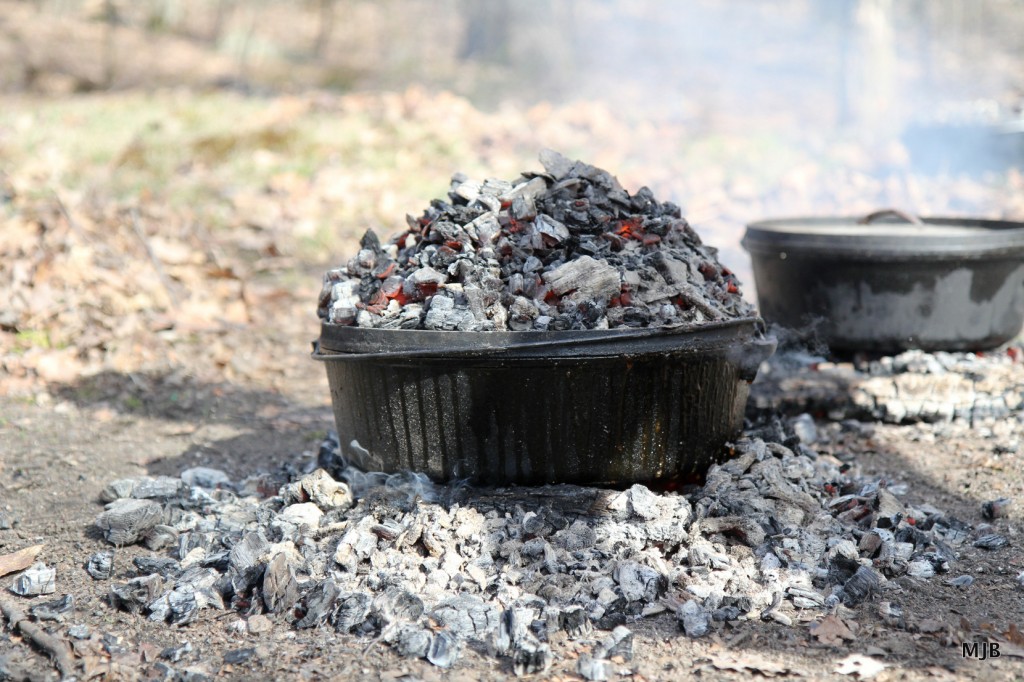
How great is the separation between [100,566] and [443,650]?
51.7 inches

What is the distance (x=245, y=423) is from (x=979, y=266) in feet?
13.3

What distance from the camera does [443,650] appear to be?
248cm

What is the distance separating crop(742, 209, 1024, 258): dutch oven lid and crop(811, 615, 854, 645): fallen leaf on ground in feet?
8.39

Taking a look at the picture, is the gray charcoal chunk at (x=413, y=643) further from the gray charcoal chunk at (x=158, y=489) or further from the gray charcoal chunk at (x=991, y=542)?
the gray charcoal chunk at (x=991, y=542)

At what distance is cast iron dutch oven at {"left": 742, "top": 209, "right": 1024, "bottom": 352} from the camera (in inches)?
181

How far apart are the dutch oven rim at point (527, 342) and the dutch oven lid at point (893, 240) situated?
1.84 metres

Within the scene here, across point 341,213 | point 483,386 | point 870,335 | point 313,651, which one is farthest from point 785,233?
point 341,213

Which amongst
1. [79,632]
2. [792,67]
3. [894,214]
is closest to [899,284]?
[894,214]

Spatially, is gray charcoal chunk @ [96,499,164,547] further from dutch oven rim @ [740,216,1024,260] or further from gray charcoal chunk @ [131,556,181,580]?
dutch oven rim @ [740,216,1024,260]

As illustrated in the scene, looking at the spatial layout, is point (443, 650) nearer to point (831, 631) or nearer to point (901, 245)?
point (831, 631)

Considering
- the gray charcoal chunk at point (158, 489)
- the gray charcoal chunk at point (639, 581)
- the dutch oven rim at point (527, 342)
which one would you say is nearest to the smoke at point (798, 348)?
the dutch oven rim at point (527, 342)

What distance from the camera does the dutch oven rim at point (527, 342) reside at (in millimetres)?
2844

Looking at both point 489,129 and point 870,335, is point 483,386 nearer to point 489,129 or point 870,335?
point 870,335

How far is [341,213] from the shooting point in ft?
26.2
